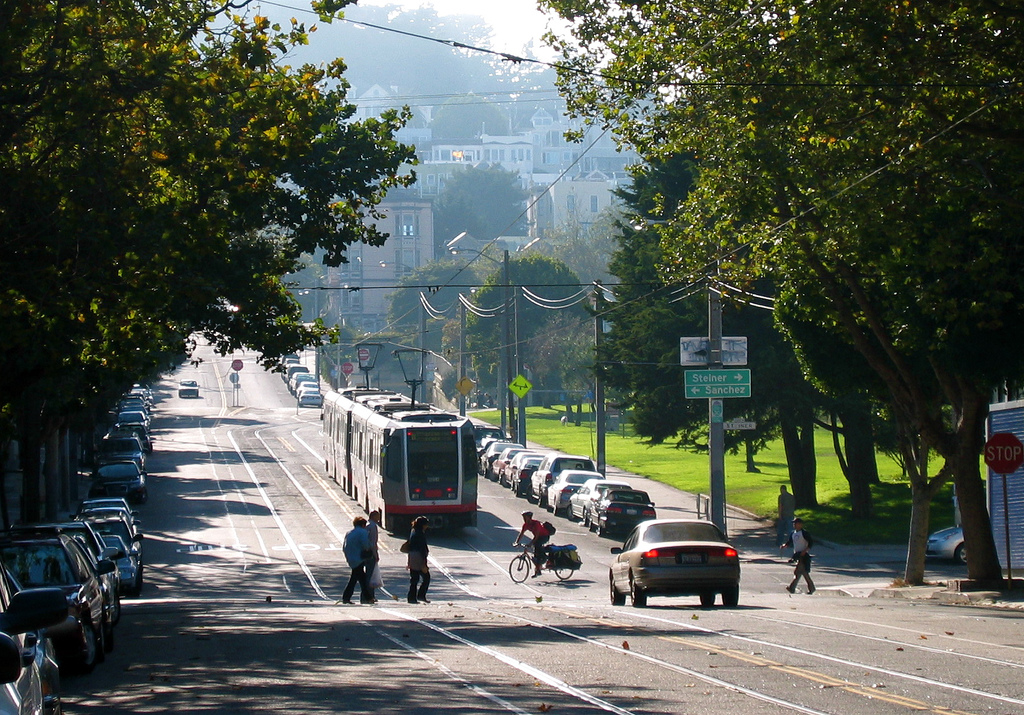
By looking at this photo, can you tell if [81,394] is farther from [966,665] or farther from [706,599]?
[966,665]

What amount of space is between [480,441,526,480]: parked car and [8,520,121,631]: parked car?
126 ft

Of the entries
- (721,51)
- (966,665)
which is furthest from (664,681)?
(721,51)

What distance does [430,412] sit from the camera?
3828 cm

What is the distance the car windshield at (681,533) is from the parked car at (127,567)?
11.4 meters

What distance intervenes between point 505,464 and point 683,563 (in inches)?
1323

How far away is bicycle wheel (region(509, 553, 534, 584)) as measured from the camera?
3023cm

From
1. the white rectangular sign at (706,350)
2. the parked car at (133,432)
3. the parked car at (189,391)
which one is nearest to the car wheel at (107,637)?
the white rectangular sign at (706,350)

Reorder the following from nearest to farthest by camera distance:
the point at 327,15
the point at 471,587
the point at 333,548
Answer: the point at 327,15 → the point at 471,587 → the point at 333,548

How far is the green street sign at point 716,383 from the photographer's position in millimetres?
32906

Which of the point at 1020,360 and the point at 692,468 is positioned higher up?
the point at 1020,360

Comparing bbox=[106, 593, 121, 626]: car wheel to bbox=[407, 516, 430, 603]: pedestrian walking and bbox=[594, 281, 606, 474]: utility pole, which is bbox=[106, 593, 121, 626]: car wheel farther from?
bbox=[594, 281, 606, 474]: utility pole

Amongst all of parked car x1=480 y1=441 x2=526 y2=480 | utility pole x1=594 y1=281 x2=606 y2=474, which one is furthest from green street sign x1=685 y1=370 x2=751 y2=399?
parked car x1=480 y1=441 x2=526 y2=480

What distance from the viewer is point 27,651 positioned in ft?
19.9

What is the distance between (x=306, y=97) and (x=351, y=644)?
709cm
